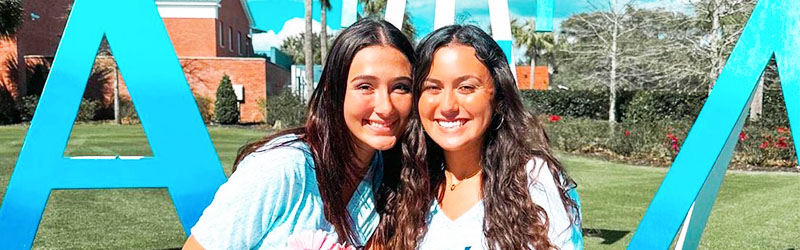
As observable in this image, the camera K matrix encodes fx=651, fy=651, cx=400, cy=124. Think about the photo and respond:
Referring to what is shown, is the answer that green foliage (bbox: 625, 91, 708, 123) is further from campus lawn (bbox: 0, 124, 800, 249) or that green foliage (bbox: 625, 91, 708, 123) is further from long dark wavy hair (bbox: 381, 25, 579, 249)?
long dark wavy hair (bbox: 381, 25, 579, 249)

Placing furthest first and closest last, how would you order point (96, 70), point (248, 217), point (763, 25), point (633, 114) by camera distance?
point (96, 70)
point (633, 114)
point (763, 25)
point (248, 217)

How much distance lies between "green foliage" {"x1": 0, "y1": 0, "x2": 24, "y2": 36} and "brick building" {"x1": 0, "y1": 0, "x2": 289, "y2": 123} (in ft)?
7.50

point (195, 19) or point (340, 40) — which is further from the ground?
point (195, 19)

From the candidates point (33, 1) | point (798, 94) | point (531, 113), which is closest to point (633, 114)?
point (798, 94)

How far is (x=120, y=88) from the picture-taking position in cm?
2339

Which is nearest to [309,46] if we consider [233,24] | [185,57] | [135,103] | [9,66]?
[185,57]

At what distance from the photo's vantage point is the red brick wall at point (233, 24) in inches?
1154

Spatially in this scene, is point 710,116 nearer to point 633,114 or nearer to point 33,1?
point 633,114

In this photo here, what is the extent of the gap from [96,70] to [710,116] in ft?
76.7

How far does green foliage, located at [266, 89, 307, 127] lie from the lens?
803 inches

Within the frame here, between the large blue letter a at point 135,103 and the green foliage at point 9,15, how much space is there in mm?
19017

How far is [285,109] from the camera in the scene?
21094mm

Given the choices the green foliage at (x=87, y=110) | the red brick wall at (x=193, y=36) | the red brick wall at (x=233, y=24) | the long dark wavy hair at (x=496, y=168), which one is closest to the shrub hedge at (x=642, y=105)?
the long dark wavy hair at (x=496, y=168)

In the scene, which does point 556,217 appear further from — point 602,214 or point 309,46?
point 309,46
